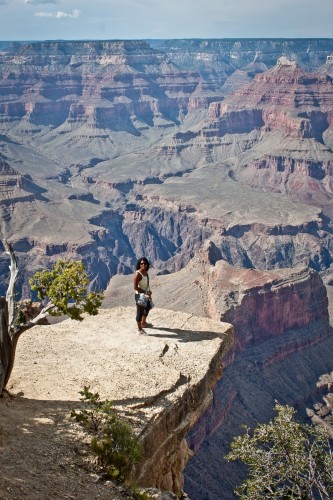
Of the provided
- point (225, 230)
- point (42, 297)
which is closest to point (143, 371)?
point (42, 297)

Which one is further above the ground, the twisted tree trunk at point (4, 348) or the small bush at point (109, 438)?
the twisted tree trunk at point (4, 348)

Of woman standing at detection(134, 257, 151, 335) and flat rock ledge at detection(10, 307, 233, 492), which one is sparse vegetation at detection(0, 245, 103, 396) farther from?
woman standing at detection(134, 257, 151, 335)

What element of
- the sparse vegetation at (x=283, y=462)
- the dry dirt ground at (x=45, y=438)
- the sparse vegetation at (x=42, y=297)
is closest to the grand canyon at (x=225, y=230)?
the sparse vegetation at (x=283, y=462)

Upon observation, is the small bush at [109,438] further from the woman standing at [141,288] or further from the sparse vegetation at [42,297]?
the woman standing at [141,288]

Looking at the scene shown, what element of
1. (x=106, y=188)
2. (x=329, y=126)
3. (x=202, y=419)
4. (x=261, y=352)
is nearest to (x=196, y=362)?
(x=202, y=419)

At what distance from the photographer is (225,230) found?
4660 inches

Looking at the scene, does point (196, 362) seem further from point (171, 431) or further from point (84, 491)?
point (84, 491)

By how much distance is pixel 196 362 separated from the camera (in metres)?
19.2

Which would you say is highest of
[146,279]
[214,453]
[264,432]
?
[146,279]

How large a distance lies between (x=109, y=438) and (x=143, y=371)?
4.18 meters

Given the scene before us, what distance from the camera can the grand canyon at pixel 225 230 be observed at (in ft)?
176

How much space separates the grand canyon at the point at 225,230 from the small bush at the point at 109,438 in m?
28.1

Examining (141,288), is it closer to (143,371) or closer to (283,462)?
(143,371)

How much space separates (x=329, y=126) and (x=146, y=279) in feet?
569
